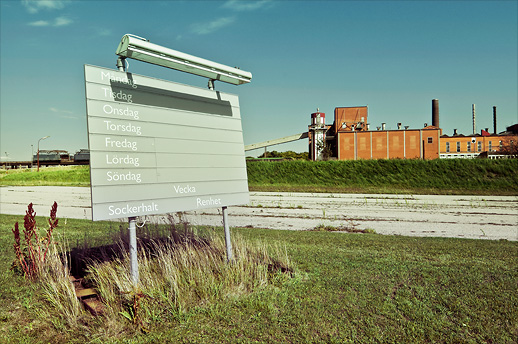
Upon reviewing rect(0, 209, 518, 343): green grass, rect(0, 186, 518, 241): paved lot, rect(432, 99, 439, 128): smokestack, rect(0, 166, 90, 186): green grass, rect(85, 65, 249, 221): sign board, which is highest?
rect(432, 99, 439, 128): smokestack

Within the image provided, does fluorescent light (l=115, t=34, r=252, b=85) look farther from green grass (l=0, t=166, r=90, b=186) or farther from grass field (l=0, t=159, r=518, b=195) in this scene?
green grass (l=0, t=166, r=90, b=186)

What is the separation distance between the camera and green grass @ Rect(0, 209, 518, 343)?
11.2 feet

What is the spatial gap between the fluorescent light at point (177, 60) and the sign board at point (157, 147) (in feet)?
0.89

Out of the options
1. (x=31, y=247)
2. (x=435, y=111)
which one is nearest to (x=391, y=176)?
(x=31, y=247)

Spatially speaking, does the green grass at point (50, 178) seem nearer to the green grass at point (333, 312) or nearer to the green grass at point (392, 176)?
the green grass at point (392, 176)

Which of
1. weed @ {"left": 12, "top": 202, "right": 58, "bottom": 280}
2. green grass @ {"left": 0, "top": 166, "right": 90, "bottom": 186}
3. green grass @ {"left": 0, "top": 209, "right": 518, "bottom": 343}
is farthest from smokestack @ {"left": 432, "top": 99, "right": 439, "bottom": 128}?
weed @ {"left": 12, "top": 202, "right": 58, "bottom": 280}

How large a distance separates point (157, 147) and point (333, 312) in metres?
2.88

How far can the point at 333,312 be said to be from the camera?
3.79 metres

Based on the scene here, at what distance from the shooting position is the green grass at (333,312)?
134 inches

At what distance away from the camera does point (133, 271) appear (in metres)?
4.25

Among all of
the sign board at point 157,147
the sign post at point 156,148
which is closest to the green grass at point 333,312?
the sign post at point 156,148

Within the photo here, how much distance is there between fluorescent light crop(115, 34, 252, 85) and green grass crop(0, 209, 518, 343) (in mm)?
3055

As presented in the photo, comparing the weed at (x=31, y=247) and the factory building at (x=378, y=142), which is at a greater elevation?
the factory building at (x=378, y=142)

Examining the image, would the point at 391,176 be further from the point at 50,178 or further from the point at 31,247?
the point at 50,178
